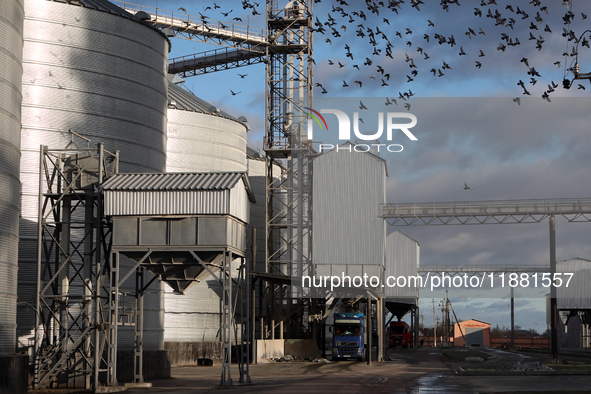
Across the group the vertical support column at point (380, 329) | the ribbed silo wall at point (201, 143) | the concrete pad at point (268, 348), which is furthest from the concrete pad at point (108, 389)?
the vertical support column at point (380, 329)

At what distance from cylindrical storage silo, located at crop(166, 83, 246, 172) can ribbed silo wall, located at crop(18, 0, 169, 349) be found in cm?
1188

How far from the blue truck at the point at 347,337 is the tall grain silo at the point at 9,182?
29543mm

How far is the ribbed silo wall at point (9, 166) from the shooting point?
93.6 feet

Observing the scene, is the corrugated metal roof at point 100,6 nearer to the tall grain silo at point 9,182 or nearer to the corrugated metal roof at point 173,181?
the tall grain silo at point 9,182

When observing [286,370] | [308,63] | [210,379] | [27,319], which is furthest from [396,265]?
[27,319]

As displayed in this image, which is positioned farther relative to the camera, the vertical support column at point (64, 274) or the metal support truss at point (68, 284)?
the vertical support column at point (64, 274)

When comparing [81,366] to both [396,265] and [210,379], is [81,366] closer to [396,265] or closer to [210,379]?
[210,379]

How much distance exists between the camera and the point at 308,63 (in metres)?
68.0

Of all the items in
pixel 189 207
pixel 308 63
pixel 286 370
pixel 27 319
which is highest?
pixel 308 63

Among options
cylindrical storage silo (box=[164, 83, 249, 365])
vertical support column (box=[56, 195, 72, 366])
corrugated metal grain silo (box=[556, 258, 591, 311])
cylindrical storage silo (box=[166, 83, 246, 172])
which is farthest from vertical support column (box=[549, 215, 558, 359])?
corrugated metal grain silo (box=[556, 258, 591, 311])

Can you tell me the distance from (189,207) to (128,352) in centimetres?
1014

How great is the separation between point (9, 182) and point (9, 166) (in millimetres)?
657

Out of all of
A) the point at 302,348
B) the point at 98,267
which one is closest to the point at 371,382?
the point at 98,267

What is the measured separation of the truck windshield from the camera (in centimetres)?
5469
